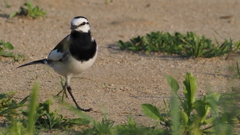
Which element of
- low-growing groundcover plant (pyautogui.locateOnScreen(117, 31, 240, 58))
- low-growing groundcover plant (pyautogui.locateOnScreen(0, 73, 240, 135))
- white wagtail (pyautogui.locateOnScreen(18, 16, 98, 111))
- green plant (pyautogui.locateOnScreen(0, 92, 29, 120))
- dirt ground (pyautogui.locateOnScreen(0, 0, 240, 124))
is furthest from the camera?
low-growing groundcover plant (pyautogui.locateOnScreen(117, 31, 240, 58))

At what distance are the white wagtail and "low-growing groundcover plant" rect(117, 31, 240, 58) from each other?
1753 mm

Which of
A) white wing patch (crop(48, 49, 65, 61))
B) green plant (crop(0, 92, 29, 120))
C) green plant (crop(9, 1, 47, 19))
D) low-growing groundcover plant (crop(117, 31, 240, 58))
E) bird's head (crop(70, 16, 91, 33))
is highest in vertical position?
green plant (crop(9, 1, 47, 19))

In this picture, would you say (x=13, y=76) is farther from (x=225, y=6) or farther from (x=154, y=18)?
(x=225, y=6)

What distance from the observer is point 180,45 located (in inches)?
262

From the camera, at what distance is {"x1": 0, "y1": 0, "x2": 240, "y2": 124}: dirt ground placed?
5227mm

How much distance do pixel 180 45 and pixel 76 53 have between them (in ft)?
6.81

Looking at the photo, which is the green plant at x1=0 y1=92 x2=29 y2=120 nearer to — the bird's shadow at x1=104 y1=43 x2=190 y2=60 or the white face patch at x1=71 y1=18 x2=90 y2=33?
the white face patch at x1=71 y1=18 x2=90 y2=33

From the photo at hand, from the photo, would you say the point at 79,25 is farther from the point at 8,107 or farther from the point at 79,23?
the point at 8,107

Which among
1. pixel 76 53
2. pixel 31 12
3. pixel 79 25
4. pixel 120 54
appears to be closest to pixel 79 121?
pixel 76 53

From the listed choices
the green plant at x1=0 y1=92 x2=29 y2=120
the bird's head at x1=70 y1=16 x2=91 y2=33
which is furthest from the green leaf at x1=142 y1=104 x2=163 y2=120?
the bird's head at x1=70 y1=16 x2=91 y2=33

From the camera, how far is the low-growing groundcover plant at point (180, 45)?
6492 mm

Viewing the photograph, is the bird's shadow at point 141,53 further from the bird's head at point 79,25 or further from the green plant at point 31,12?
the bird's head at point 79,25

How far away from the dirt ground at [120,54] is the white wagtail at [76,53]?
343 mm

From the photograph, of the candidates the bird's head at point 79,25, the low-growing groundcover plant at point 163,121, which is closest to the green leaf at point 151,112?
the low-growing groundcover plant at point 163,121
